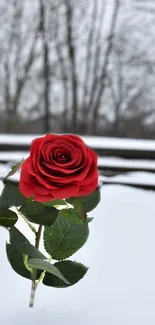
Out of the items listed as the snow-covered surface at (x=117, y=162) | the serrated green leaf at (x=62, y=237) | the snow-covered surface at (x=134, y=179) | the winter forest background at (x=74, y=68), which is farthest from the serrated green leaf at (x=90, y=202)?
the winter forest background at (x=74, y=68)

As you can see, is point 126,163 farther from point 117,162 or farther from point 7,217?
point 7,217

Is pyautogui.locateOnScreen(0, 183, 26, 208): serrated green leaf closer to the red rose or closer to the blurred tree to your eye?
the red rose

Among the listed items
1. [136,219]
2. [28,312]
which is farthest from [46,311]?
[136,219]

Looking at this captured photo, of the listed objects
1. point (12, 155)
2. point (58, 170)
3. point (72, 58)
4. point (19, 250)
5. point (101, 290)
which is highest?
point (58, 170)

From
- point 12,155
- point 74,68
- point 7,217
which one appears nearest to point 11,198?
point 7,217

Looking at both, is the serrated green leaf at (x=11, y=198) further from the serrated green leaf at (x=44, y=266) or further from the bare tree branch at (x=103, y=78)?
the bare tree branch at (x=103, y=78)

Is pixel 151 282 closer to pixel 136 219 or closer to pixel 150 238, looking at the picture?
pixel 150 238

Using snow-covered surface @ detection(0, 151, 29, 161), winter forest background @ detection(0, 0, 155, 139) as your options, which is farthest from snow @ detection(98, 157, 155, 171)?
winter forest background @ detection(0, 0, 155, 139)
